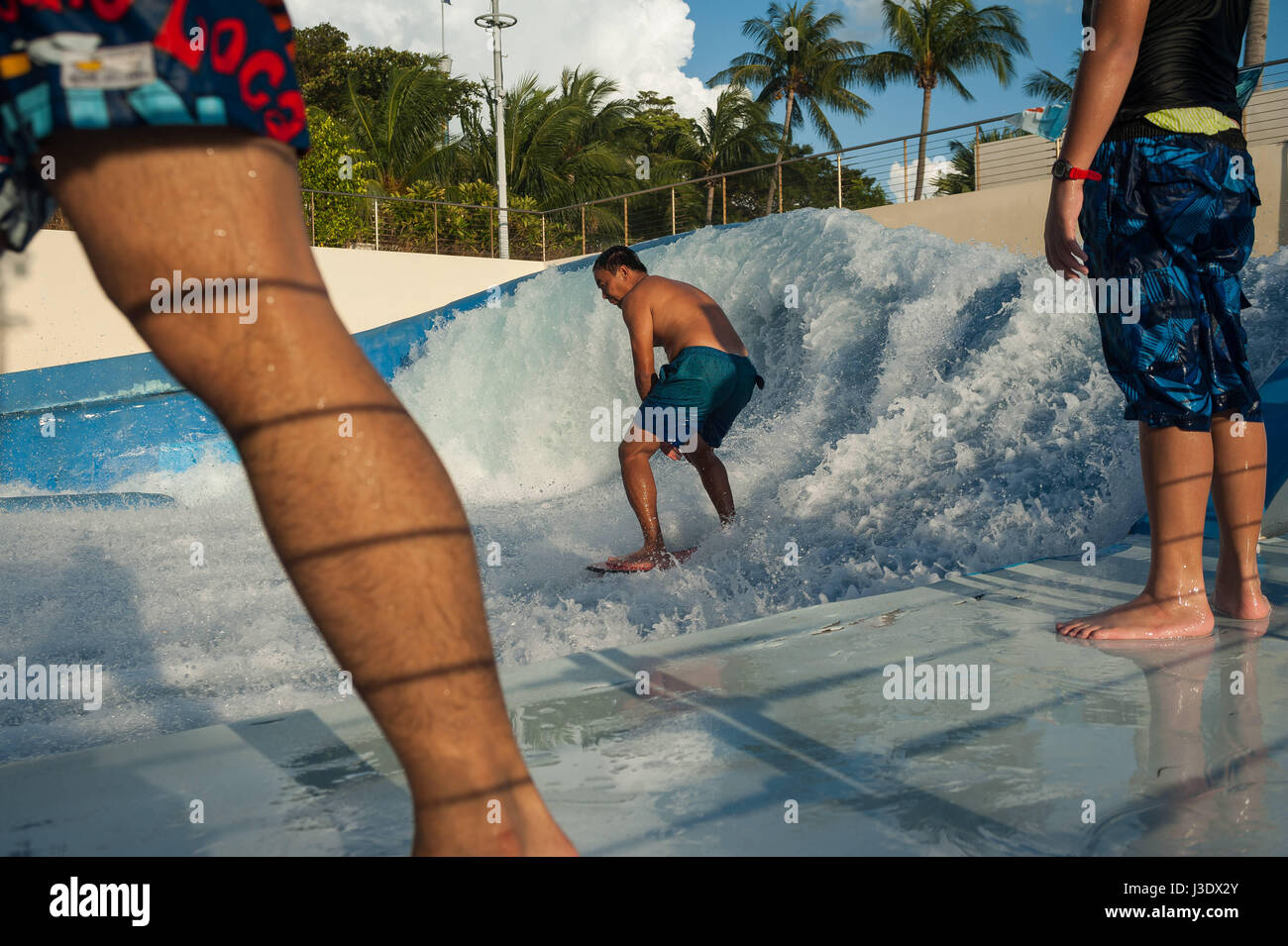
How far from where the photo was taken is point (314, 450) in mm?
790

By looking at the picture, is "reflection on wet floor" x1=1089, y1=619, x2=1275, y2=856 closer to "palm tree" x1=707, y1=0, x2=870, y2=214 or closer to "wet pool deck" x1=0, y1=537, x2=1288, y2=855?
"wet pool deck" x1=0, y1=537, x2=1288, y2=855

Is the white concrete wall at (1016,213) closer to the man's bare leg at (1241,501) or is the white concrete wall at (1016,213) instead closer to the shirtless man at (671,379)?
the shirtless man at (671,379)

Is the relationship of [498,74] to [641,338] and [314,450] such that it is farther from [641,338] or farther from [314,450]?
[314,450]

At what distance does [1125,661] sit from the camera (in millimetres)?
1898

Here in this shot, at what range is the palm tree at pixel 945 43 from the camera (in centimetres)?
2752

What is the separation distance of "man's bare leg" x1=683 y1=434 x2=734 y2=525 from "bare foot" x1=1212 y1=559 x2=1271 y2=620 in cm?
278

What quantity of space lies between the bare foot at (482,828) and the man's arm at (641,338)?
12.7ft

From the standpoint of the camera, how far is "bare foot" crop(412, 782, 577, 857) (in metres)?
0.82

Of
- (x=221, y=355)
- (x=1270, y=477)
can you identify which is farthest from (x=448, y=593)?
(x=1270, y=477)

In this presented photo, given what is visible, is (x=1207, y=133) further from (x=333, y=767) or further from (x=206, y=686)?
(x=206, y=686)
